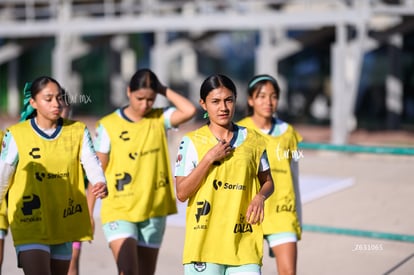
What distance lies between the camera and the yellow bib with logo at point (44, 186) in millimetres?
5648

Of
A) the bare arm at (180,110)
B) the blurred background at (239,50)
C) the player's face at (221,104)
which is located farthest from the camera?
the blurred background at (239,50)

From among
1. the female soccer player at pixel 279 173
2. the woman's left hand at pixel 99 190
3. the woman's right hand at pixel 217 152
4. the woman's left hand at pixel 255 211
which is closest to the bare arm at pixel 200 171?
→ the woman's right hand at pixel 217 152

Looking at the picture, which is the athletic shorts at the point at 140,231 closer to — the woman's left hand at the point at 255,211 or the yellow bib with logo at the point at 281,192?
the yellow bib with logo at the point at 281,192

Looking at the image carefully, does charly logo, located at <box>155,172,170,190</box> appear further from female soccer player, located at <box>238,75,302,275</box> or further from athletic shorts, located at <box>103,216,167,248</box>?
female soccer player, located at <box>238,75,302,275</box>

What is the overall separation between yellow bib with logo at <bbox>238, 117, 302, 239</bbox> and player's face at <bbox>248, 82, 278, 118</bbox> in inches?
7.2

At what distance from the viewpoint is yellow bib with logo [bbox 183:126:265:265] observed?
496cm

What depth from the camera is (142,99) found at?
262 inches

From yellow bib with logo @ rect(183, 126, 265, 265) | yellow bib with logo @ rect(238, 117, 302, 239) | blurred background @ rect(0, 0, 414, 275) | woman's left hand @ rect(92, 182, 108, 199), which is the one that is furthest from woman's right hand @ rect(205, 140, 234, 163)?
blurred background @ rect(0, 0, 414, 275)

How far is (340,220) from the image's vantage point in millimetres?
10945

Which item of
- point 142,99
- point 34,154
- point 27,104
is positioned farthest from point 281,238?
point 27,104

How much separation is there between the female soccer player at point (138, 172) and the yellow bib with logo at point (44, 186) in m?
0.85

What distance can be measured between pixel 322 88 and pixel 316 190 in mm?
15633

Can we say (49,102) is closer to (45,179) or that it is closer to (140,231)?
(45,179)

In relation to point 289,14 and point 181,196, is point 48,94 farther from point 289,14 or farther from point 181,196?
point 289,14
